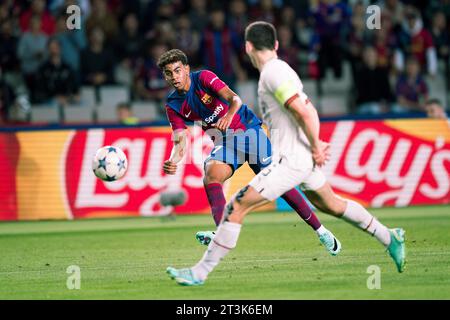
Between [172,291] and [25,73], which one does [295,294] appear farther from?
[25,73]

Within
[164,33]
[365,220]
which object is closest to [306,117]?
[365,220]

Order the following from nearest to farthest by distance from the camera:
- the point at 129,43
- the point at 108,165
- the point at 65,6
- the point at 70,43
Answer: the point at 108,165 < the point at 70,43 < the point at 65,6 < the point at 129,43

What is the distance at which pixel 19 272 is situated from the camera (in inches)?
394

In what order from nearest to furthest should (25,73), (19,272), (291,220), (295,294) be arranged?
(295,294) → (19,272) → (291,220) → (25,73)

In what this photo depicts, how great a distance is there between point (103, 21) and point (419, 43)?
19.7 feet

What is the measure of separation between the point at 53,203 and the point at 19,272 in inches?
240

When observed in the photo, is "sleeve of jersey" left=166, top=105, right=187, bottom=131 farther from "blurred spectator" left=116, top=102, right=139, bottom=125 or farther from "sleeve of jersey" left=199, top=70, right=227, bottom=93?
"blurred spectator" left=116, top=102, right=139, bottom=125

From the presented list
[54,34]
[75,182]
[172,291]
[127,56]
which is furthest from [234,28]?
[172,291]

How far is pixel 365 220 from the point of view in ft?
28.5

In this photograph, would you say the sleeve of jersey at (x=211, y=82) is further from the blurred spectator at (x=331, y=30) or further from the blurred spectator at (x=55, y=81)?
the blurred spectator at (x=331, y=30)

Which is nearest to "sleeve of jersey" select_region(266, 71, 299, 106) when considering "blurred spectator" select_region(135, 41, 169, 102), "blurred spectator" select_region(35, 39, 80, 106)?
"blurred spectator" select_region(35, 39, 80, 106)

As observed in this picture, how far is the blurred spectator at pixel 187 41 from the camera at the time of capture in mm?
18656

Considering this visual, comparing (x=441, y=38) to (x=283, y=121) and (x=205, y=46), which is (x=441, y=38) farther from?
(x=283, y=121)

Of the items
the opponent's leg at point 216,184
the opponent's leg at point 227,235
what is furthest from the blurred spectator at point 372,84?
the opponent's leg at point 227,235
